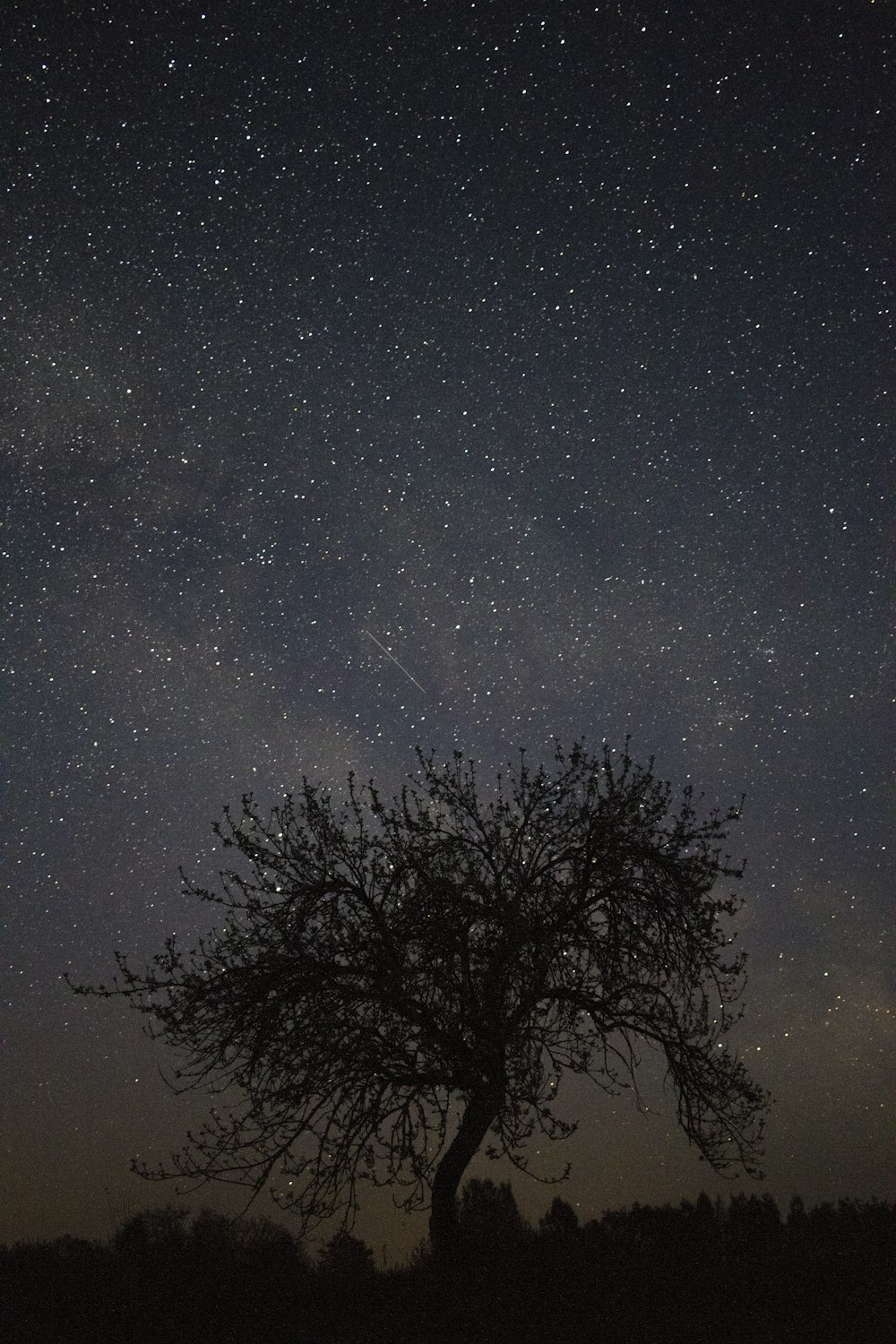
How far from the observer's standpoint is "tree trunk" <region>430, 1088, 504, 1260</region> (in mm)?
12258

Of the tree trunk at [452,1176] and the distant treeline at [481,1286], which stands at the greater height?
the tree trunk at [452,1176]

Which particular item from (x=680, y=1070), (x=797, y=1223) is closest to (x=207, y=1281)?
(x=680, y=1070)

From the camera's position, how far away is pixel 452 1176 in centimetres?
1248

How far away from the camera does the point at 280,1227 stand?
14.1m

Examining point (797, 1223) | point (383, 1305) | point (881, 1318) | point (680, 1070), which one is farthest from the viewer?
point (797, 1223)

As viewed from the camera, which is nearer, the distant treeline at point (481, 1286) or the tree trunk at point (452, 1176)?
the distant treeline at point (481, 1286)

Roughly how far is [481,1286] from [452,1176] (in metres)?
1.70

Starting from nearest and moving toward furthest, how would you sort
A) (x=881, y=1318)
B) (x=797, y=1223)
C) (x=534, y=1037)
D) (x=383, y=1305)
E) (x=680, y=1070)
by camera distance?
(x=881, y=1318) → (x=383, y=1305) → (x=534, y=1037) → (x=680, y=1070) → (x=797, y=1223)

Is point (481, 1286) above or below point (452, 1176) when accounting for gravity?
below

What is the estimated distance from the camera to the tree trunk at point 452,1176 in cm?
1226

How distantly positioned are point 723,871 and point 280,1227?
8.04m

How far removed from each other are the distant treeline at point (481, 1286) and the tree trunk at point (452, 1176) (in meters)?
0.26

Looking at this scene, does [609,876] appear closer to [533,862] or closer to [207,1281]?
[533,862]

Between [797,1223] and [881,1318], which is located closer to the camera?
[881,1318]
